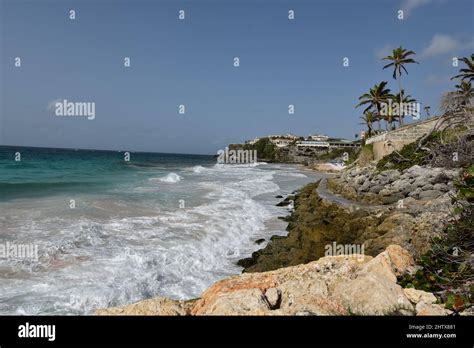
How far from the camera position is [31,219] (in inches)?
557

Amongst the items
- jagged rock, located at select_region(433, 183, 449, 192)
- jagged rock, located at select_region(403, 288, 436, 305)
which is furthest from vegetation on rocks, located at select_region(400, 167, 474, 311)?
jagged rock, located at select_region(433, 183, 449, 192)

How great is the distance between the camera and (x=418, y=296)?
4.47m

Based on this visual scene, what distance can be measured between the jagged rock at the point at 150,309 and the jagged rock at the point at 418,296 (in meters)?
2.95

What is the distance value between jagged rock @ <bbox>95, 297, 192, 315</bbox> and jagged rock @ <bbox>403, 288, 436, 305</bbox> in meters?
2.95

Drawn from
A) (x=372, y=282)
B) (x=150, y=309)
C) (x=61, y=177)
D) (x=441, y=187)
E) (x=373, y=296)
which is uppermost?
(x=441, y=187)

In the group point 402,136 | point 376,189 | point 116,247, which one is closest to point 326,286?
point 116,247

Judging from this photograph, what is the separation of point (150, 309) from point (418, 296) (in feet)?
11.4

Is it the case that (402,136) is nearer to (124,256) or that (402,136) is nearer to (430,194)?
(430,194)

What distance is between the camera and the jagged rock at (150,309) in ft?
13.0

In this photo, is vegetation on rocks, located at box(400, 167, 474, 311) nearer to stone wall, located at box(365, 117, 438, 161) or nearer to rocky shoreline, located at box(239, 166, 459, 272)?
rocky shoreline, located at box(239, 166, 459, 272)

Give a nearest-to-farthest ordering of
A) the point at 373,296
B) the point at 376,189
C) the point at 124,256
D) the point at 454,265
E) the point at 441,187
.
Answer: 1. the point at 373,296
2. the point at 454,265
3. the point at 124,256
4. the point at 441,187
5. the point at 376,189
